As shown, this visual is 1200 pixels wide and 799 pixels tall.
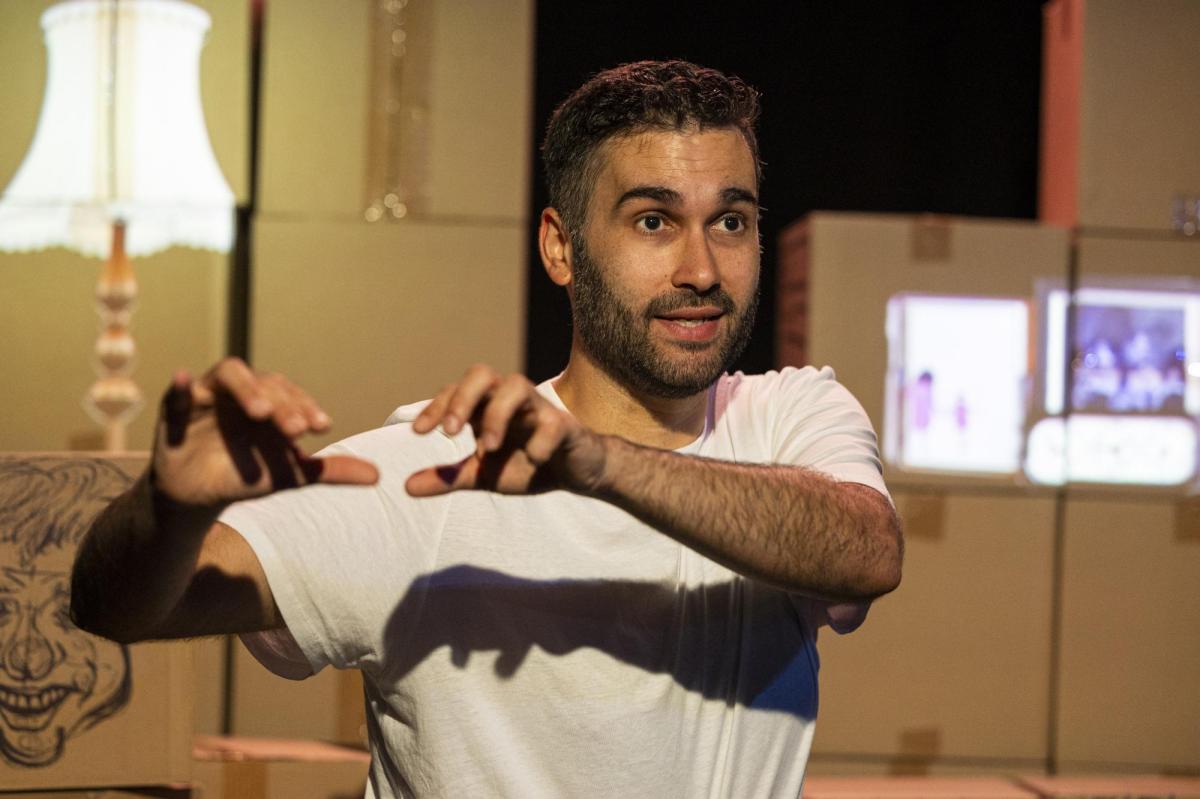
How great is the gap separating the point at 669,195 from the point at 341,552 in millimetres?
463

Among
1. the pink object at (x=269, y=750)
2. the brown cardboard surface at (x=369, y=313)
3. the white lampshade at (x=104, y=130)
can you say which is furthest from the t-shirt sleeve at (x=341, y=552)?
the white lampshade at (x=104, y=130)

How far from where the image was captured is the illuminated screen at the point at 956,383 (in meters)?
2.50

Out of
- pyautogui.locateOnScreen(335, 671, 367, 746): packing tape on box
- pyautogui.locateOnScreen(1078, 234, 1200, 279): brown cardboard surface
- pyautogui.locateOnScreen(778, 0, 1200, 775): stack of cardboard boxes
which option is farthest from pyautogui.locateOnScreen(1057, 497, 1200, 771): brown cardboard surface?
pyautogui.locateOnScreen(335, 671, 367, 746): packing tape on box

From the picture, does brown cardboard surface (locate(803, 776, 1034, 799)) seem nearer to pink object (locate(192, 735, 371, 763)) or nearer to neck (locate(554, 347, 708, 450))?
pink object (locate(192, 735, 371, 763))

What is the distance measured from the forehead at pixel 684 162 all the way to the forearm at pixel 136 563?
1.90 ft

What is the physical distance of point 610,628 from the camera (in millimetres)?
1174

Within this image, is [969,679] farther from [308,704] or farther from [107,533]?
[107,533]

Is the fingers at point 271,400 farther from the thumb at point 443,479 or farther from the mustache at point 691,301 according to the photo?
the mustache at point 691,301

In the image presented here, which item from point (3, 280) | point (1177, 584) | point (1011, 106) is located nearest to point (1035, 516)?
point (1177, 584)

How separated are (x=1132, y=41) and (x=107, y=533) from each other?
222cm

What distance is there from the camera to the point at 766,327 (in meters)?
3.09

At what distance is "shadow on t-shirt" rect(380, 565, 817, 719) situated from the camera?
3.81ft

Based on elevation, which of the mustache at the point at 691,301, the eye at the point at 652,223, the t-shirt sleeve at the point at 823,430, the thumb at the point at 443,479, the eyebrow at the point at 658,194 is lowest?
the thumb at the point at 443,479

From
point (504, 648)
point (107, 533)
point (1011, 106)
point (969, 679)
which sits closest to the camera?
point (107, 533)
